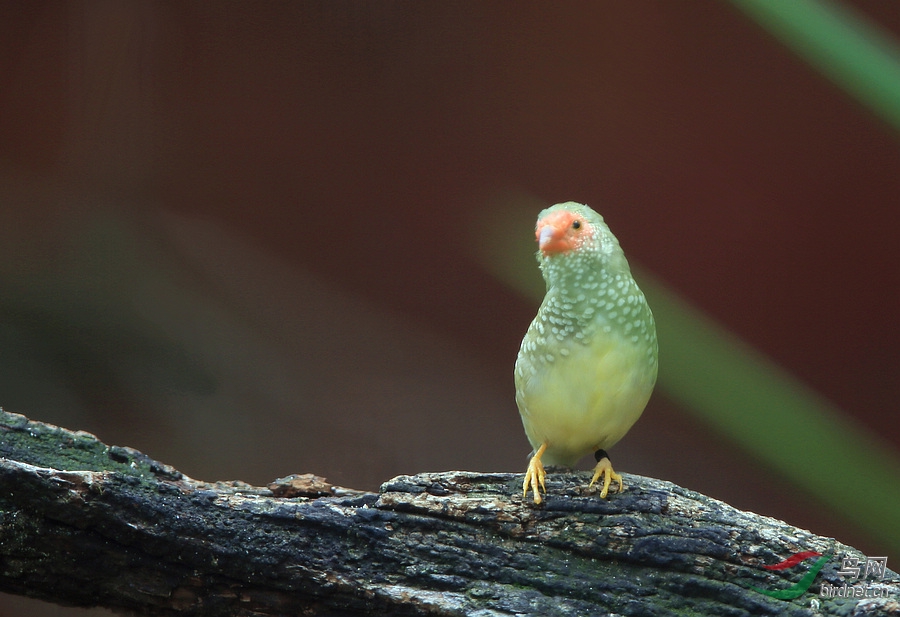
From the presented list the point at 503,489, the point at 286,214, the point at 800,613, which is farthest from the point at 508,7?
the point at 800,613

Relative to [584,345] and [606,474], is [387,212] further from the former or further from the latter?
[606,474]

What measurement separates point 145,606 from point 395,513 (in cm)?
80

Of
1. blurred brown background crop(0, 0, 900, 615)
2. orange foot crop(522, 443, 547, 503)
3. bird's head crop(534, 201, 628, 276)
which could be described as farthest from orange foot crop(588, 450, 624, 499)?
blurred brown background crop(0, 0, 900, 615)

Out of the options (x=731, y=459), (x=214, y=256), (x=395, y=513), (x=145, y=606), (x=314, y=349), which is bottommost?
(x=145, y=606)

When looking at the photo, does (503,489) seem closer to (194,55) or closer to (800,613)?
(800,613)

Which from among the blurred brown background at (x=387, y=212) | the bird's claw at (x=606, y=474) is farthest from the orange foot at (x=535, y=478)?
the blurred brown background at (x=387, y=212)

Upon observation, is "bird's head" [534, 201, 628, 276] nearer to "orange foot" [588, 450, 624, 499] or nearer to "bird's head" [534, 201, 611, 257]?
"bird's head" [534, 201, 611, 257]

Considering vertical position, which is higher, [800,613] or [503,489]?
[503,489]

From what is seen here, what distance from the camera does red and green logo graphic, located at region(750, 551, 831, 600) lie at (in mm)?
2207

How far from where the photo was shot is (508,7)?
3248 millimetres

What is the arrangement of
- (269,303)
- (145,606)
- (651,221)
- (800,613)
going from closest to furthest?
(800,613), (145,606), (651,221), (269,303)

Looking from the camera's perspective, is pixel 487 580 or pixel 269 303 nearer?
pixel 487 580

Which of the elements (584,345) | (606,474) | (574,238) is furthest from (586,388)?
(574,238)

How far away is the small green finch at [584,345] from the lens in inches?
89.2
